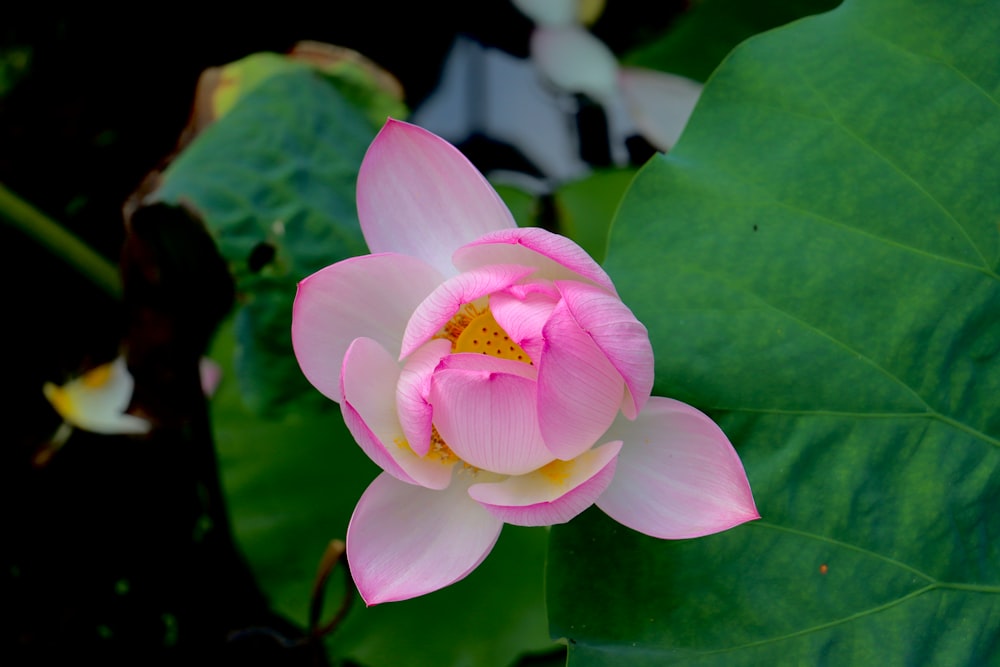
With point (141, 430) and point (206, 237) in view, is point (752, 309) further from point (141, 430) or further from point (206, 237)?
point (141, 430)

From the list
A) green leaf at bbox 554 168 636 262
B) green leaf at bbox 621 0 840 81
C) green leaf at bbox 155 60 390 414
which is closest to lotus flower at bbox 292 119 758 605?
green leaf at bbox 155 60 390 414

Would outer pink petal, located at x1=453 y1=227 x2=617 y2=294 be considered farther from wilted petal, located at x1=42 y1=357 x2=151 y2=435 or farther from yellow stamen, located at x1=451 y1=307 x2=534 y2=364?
wilted petal, located at x1=42 y1=357 x2=151 y2=435

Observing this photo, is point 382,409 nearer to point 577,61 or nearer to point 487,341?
point 487,341

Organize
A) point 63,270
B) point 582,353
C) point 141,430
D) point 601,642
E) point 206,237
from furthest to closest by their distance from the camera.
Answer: point 63,270 < point 141,430 < point 206,237 < point 601,642 < point 582,353

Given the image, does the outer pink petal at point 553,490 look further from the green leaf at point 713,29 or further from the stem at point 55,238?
the green leaf at point 713,29

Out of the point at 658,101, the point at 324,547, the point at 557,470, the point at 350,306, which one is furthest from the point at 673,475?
the point at 658,101

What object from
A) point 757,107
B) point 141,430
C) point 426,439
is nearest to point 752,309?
point 757,107
